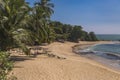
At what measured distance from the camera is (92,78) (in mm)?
15156

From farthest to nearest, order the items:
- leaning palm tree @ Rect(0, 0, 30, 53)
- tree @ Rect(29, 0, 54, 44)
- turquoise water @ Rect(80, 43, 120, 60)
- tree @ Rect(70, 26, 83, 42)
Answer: tree @ Rect(70, 26, 83, 42) → turquoise water @ Rect(80, 43, 120, 60) → tree @ Rect(29, 0, 54, 44) → leaning palm tree @ Rect(0, 0, 30, 53)

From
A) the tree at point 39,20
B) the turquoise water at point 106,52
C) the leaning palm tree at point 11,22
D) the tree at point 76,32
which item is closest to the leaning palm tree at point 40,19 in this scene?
the tree at point 39,20

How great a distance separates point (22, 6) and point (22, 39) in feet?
9.26

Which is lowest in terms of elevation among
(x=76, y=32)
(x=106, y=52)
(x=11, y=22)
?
(x=106, y=52)

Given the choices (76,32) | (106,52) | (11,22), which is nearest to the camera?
(11,22)

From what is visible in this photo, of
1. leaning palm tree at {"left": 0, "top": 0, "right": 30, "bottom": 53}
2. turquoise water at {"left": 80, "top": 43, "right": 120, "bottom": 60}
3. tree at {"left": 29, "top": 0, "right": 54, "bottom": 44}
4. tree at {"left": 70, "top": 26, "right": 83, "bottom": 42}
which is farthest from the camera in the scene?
tree at {"left": 70, "top": 26, "right": 83, "bottom": 42}

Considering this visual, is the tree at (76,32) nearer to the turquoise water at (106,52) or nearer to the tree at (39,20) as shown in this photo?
the turquoise water at (106,52)

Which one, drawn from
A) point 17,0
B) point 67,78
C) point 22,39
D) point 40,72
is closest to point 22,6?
point 17,0

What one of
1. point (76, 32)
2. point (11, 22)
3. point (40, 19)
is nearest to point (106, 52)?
point (40, 19)

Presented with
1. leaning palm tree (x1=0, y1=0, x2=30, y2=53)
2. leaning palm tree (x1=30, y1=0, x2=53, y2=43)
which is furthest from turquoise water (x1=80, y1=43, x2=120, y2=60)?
leaning palm tree (x1=0, y1=0, x2=30, y2=53)

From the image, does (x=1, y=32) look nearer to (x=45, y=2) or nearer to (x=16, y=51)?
(x=16, y=51)

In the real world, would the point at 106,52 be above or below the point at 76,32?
below

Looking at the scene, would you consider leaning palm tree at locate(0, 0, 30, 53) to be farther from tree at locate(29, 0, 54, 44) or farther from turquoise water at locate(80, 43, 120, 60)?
turquoise water at locate(80, 43, 120, 60)

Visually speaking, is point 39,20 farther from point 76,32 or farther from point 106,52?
point 76,32
